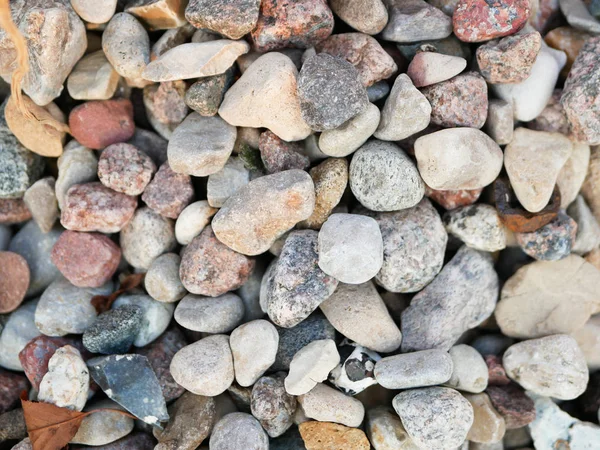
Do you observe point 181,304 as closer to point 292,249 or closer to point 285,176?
point 292,249

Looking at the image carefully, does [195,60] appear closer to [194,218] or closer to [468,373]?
[194,218]

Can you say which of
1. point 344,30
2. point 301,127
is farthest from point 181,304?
point 344,30

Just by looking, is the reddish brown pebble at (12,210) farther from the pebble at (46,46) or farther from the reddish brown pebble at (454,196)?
the reddish brown pebble at (454,196)

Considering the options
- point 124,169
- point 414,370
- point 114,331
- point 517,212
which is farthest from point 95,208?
point 517,212

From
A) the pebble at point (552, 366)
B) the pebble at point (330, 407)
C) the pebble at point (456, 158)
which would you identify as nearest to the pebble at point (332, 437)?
the pebble at point (330, 407)

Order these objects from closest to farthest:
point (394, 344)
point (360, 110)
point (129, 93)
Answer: point (360, 110) → point (394, 344) → point (129, 93)

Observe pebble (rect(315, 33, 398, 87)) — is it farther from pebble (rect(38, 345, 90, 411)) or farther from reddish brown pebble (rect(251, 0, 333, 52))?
pebble (rect(38, 345, 90, 411))
